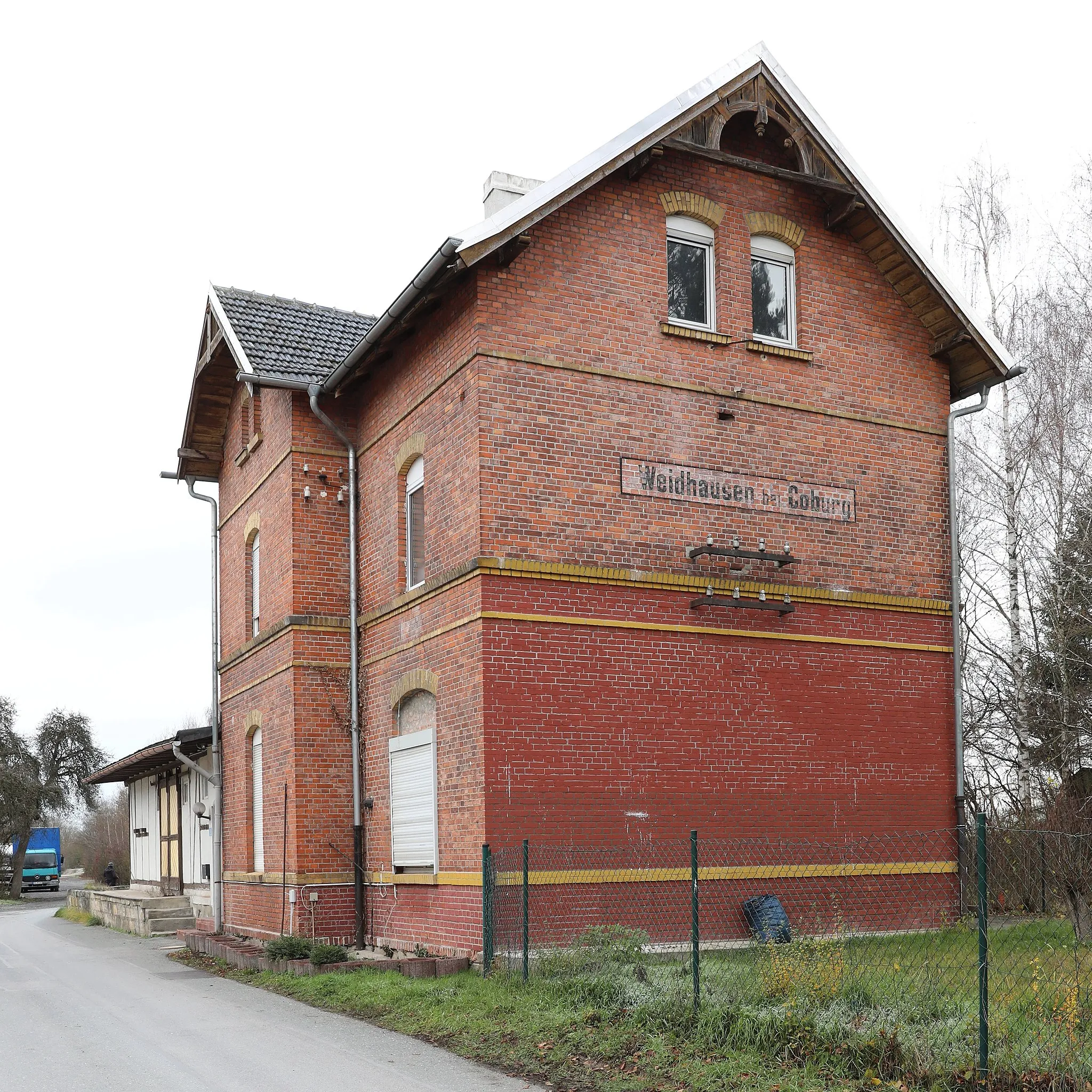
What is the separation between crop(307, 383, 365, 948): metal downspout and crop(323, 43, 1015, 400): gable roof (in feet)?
2.93

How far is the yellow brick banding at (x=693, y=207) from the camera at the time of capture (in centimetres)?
1523

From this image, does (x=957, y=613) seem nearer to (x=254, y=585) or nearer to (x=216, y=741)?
(x=254, y=585)

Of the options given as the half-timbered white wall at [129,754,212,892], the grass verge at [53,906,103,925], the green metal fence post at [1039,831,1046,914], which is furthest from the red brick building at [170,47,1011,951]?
the grass verge at [53,906,103,925]

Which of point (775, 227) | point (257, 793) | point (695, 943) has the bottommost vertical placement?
point (695, 943)

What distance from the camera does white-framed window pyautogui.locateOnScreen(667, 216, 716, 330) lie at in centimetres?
1542

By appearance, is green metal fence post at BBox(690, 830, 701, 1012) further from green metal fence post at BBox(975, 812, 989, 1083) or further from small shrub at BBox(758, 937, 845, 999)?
green metal fence post at BBox(975, 812, 989, 1083)

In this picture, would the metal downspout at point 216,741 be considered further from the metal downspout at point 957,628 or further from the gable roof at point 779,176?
the metal downspout at point 957,628

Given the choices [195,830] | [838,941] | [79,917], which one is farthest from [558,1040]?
[79,917]

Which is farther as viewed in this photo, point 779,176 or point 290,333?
point 290,333

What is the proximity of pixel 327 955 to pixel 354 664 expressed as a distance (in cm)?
380

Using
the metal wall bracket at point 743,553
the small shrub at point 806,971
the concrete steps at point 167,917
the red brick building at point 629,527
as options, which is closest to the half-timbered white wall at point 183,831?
the concrete steps at point 167,917

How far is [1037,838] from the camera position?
52.6 feet

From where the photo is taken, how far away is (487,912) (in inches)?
495

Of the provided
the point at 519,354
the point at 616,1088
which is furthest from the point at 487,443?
the point at 616,1088
